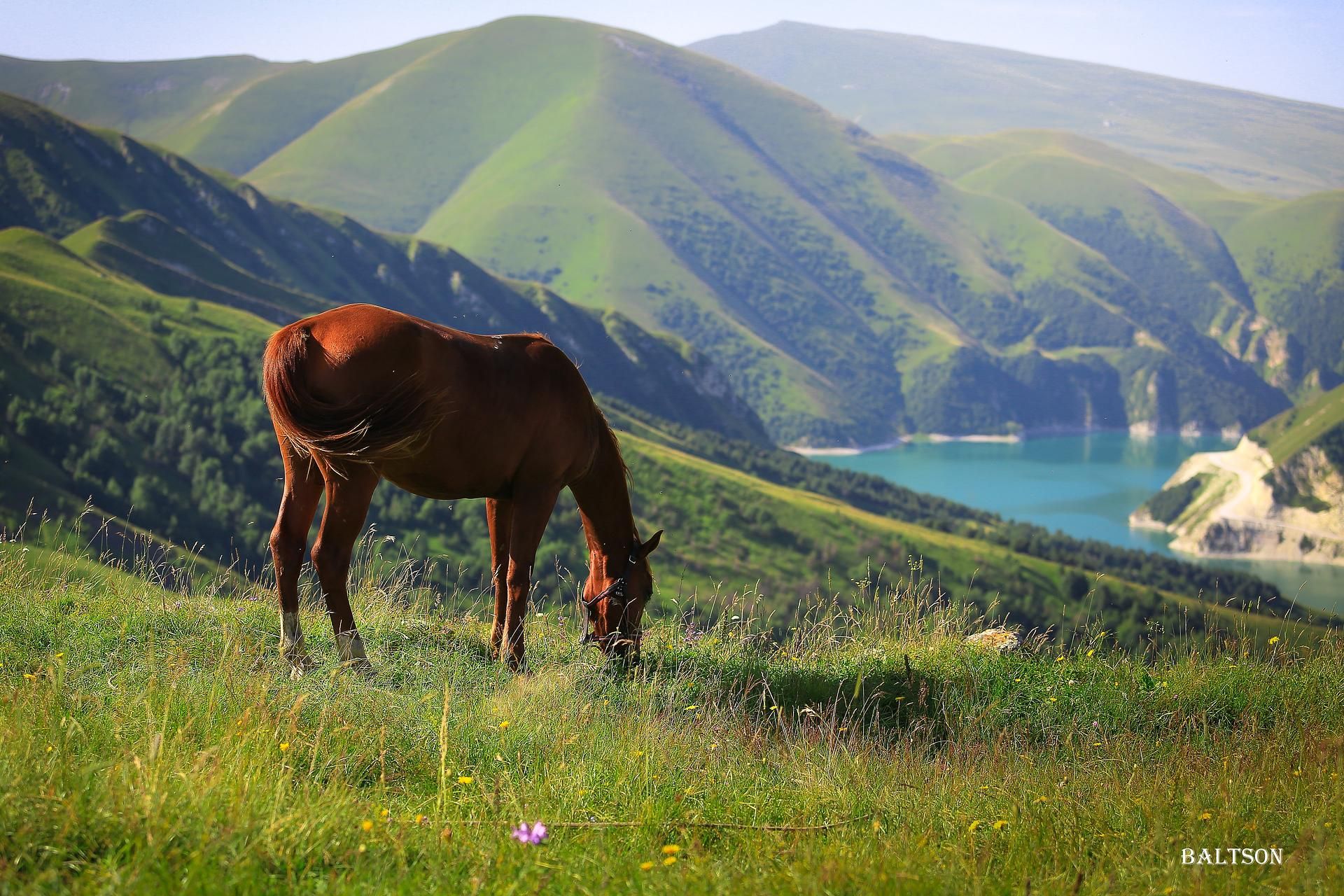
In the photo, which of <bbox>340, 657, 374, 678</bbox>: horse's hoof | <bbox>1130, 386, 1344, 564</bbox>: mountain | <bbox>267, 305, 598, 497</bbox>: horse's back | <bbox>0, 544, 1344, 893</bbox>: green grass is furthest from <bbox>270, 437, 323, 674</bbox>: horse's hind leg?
<bbox>1130, 386, 1344, 564</bbox>: mountain

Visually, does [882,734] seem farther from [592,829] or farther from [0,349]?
[0,349]

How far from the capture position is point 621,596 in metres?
8.57

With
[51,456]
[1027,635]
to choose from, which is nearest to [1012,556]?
[51,456]

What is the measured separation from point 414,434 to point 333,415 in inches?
20.6

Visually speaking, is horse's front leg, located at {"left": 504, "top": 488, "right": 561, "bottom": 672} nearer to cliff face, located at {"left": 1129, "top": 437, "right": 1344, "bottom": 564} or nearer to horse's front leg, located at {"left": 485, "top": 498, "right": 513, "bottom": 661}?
horse's front leg, located at {"left": 485, "top": 498, "right": 513, "bottom": 661}

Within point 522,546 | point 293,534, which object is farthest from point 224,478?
point 522,546

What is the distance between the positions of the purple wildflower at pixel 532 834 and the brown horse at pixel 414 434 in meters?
2.98

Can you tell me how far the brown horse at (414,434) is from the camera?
6.99 meters

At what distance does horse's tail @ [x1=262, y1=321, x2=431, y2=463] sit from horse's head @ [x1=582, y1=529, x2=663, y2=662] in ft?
6.96

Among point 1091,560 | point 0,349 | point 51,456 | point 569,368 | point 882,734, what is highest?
point 569,368

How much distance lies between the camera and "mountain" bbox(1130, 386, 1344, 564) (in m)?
166

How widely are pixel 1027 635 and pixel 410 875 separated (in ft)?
23.1

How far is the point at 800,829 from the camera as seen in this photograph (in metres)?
4.62

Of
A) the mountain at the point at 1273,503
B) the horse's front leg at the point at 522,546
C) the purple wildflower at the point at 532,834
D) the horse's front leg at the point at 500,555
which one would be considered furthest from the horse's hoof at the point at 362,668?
the mountain at the point at 1273,503
